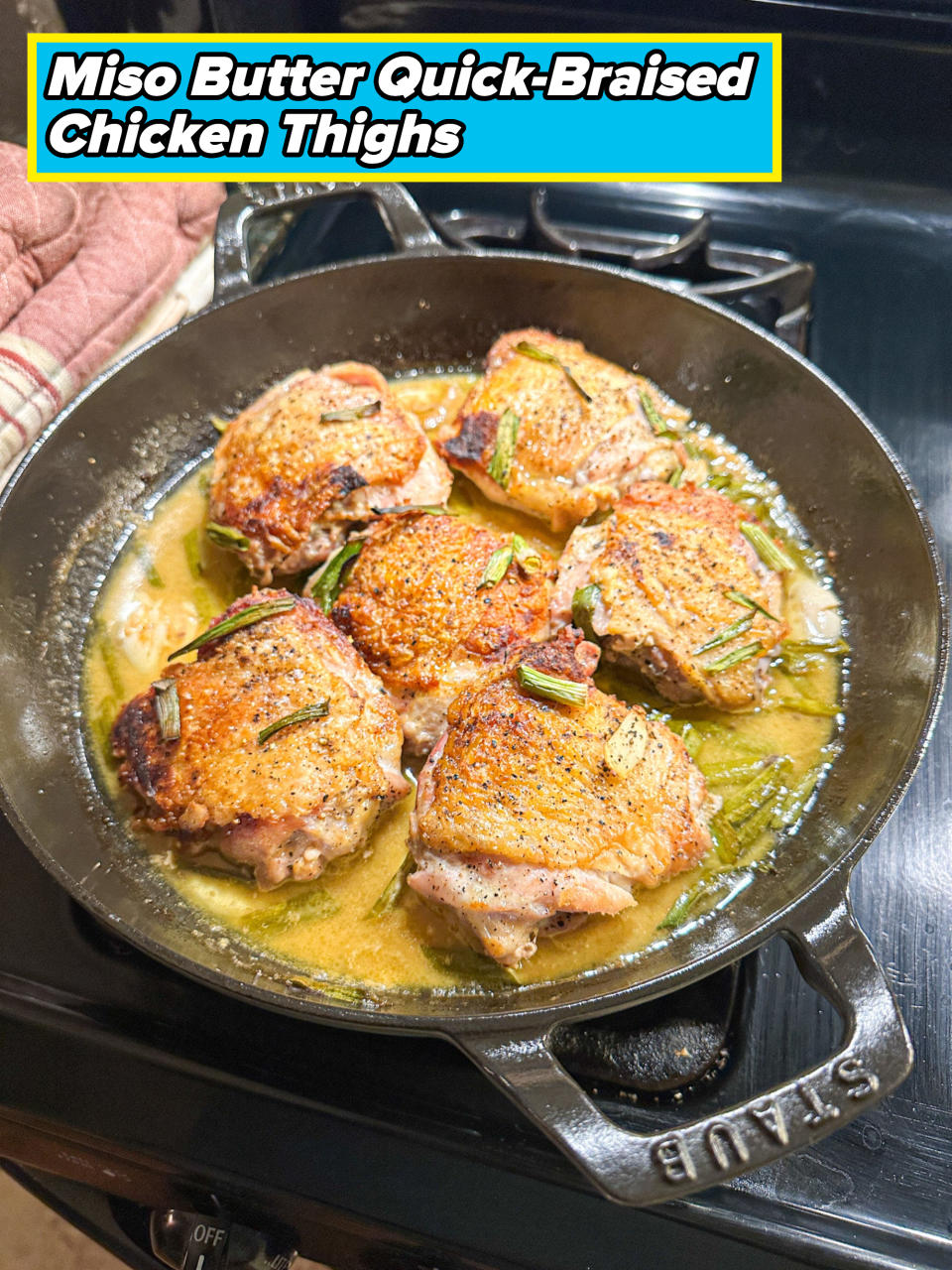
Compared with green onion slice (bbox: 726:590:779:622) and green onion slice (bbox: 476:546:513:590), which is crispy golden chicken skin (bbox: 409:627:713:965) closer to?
green onion slice (bbox: 476:546:513:590)

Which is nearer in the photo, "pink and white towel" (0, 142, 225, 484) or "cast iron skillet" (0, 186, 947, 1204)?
"cast iron skillet" (0, 186, 947, 1204)

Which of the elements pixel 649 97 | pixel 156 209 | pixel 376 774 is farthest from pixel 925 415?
pixel 156 209

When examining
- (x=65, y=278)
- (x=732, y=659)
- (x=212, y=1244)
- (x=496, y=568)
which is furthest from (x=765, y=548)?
(x=65, y=278)

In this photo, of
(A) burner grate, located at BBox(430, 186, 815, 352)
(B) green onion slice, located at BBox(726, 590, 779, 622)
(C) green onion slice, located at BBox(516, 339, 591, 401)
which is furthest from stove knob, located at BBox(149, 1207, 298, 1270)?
(A) burner grate, located at BBox(430, 186, 815, 352)

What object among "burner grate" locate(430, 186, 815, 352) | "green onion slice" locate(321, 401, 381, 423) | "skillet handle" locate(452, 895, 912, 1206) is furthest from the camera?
"burner grate" locate(430, 186, 815, 352)

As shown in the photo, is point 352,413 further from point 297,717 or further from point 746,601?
point 746,601

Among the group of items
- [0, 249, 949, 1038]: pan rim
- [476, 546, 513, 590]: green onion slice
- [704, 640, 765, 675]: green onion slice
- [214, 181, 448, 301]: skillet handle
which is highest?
[214, 181, 448, 301]: skillet handle

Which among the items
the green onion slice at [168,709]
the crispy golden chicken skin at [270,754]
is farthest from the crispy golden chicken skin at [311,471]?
the green onion slice at [168,709]
